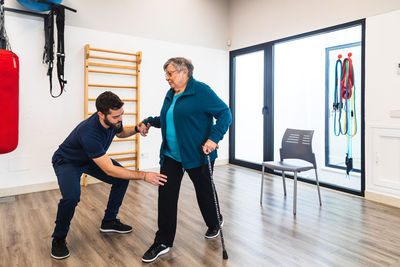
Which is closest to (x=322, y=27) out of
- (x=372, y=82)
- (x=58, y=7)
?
(x=372, y=82)

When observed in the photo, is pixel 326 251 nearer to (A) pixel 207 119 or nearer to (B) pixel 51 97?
(A) pixel 207 119

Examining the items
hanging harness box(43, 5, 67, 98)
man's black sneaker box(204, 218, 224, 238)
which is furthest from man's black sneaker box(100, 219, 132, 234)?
hanging harness box(43, 5, 67, 98)

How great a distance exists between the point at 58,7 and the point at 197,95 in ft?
8.49

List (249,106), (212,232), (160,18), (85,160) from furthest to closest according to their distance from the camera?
(249,106) → (160,18) → (212,232) → (85,160)

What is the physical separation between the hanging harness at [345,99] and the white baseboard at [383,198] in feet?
3.92

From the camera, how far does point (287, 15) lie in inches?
174

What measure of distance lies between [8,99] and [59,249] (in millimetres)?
1334

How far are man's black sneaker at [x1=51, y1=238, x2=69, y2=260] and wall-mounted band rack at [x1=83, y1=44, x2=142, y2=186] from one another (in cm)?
189

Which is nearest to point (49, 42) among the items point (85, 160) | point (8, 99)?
point (8, 99)

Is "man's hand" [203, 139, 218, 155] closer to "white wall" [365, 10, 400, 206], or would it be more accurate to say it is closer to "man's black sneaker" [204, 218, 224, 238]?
"man's black sneaker" [204, 218, 224, 238]

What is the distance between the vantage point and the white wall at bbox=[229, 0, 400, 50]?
11.6 ft

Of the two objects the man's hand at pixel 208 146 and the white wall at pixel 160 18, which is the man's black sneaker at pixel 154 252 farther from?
the white wall at pixel 160 18

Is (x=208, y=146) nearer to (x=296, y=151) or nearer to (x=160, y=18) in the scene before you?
(x=296, y=151)

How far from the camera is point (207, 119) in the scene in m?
2.15
